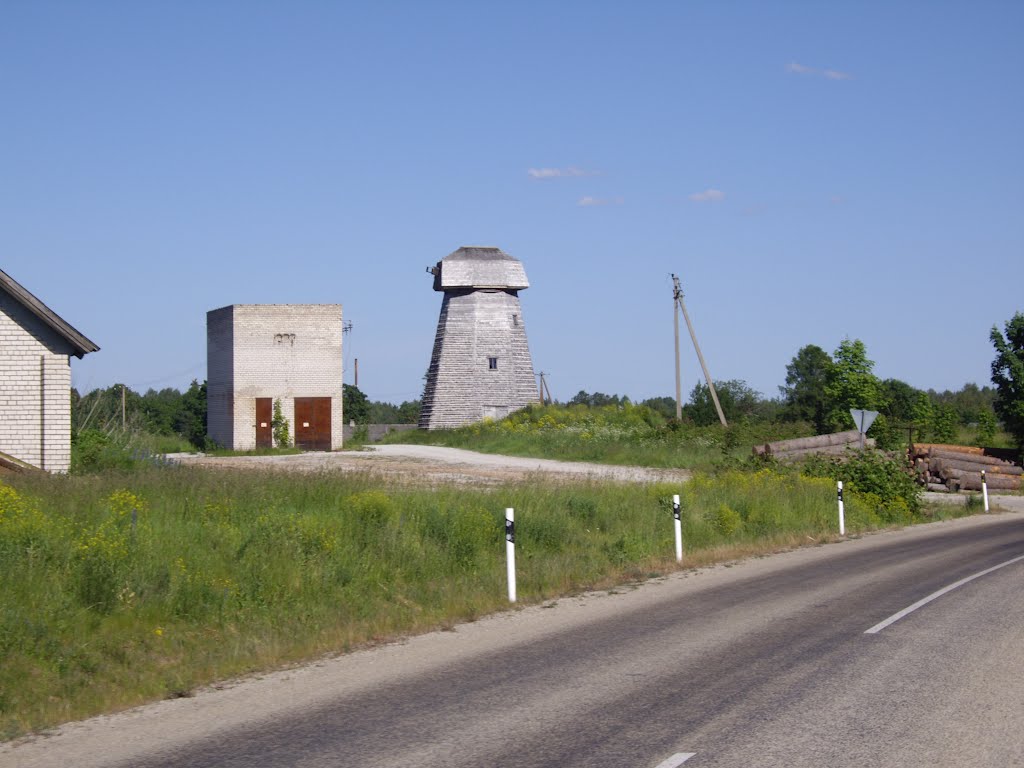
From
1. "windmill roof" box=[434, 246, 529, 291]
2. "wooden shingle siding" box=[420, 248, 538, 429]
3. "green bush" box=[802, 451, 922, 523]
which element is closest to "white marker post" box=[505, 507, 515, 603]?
"green bush" box=[802, 451, 922, 523]

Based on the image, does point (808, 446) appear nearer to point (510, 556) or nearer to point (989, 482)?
point (989, 482)

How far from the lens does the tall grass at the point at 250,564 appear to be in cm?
997

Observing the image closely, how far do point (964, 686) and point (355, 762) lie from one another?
517 centimetres

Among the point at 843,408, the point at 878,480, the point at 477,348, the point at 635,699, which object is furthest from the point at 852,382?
the point at 635,699

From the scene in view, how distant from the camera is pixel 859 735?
734 cm

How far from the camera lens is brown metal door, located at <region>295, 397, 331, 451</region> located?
55219mm

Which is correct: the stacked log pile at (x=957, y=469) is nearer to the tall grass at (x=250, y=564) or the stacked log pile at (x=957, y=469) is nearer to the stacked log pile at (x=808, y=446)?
the stacked log pile at (x=808, y=446)

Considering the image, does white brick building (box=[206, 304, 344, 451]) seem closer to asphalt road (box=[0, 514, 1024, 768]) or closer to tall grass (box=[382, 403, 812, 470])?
tall grass (box=[382, 403, 812, 470])

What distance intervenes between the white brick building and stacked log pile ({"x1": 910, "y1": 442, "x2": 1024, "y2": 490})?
93.8ft

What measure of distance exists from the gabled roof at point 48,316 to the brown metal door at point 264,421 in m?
30.8

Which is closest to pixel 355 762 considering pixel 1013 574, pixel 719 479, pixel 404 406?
pixel 1013 574

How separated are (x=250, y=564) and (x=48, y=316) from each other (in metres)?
12.4

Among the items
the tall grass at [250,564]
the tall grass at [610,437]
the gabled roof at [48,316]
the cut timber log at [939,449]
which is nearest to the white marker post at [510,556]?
the tall grass at [250,564]

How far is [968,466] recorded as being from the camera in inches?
1719
